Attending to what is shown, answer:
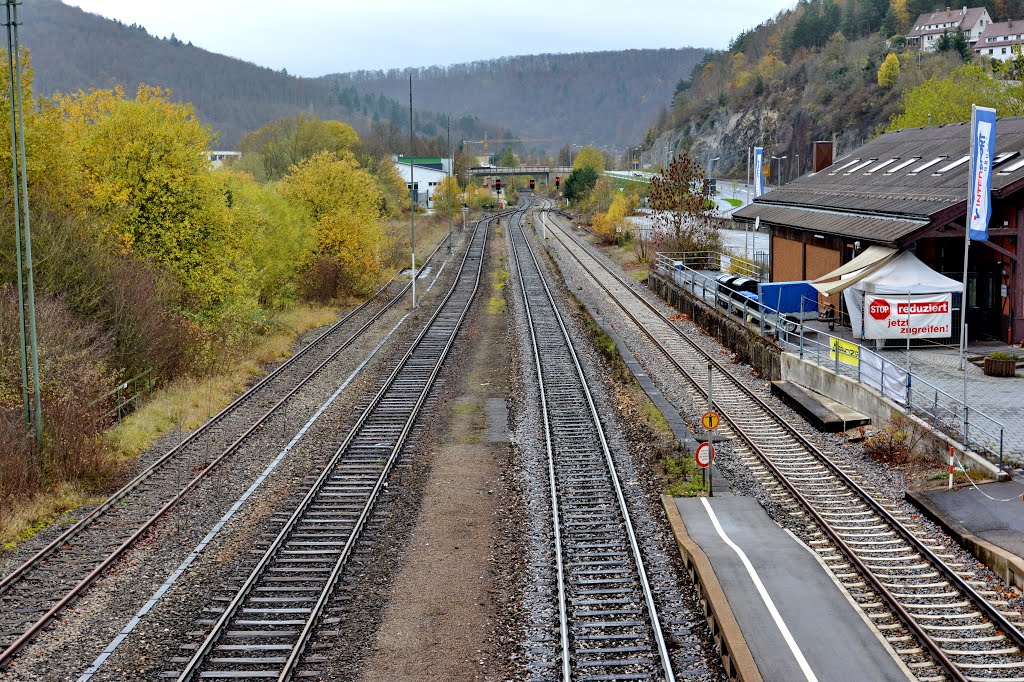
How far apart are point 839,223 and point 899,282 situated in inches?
251

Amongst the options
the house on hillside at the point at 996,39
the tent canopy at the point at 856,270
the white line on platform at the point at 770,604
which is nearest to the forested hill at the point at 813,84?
the house on hillside at the point at 996,39

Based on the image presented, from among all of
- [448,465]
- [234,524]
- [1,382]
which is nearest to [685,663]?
[234,524]

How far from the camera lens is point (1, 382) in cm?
2008

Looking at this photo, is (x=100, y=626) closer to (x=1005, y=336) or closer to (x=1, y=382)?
(x=1, y=382)

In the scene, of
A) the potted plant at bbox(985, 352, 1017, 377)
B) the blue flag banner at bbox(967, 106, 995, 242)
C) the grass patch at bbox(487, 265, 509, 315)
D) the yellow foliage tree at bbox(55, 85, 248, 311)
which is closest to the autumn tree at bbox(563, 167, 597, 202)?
the grass patch at bbox(487, 265, 509, 315)

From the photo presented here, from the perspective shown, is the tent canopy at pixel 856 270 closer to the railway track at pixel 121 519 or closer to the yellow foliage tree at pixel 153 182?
the railway track at pixel 121 519

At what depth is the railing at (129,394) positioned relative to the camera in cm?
2355

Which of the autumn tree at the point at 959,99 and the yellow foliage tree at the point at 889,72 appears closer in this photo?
the autumn tree at the point at 959,99

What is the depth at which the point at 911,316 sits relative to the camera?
2731 cm

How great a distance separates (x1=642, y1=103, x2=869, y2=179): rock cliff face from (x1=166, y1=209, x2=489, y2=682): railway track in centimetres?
9312

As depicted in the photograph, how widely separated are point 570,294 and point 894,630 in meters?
37.1

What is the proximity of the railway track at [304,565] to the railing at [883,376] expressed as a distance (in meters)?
10.3

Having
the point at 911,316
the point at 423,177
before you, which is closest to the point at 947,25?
the point at 423,177

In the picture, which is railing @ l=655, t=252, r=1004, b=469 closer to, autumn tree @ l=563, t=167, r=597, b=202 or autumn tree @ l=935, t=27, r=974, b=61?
autumn tree @ l=563, t=167, r=597, b=202
